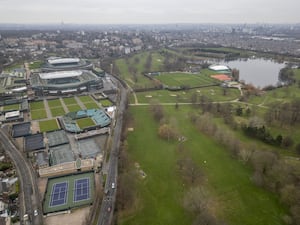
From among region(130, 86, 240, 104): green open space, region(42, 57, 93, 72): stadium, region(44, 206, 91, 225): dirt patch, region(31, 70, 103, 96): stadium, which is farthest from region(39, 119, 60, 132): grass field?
region(42, 57, 93, 72): stadium

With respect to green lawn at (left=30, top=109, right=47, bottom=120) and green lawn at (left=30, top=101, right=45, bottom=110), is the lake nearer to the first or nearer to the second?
green lawn at (left=30, top=109, right=47, bottom=120)

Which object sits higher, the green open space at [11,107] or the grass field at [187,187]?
the green open space at [11,107]

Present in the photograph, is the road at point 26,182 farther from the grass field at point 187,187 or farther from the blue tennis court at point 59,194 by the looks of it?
the grass field at point 187,187

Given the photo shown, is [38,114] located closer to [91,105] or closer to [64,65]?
[91,105]

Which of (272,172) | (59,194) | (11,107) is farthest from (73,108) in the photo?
(272,172)

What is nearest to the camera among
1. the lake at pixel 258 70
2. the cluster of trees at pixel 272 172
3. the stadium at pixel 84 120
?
the cluster of trees at pixel 272 172

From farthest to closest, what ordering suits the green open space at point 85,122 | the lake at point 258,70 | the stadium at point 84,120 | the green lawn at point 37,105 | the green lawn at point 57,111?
1. the lake at point 258,70
2. the green lawn at point 37,105
3. the green lawn at point 57,111
4. the green open space at point 85,122
5. the stadium at point 84,120

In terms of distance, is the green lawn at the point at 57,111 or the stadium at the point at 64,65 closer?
the green lawn at the point at 57,111

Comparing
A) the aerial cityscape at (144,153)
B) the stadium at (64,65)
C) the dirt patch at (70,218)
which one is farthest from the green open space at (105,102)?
the dirt patch at (70,218)
